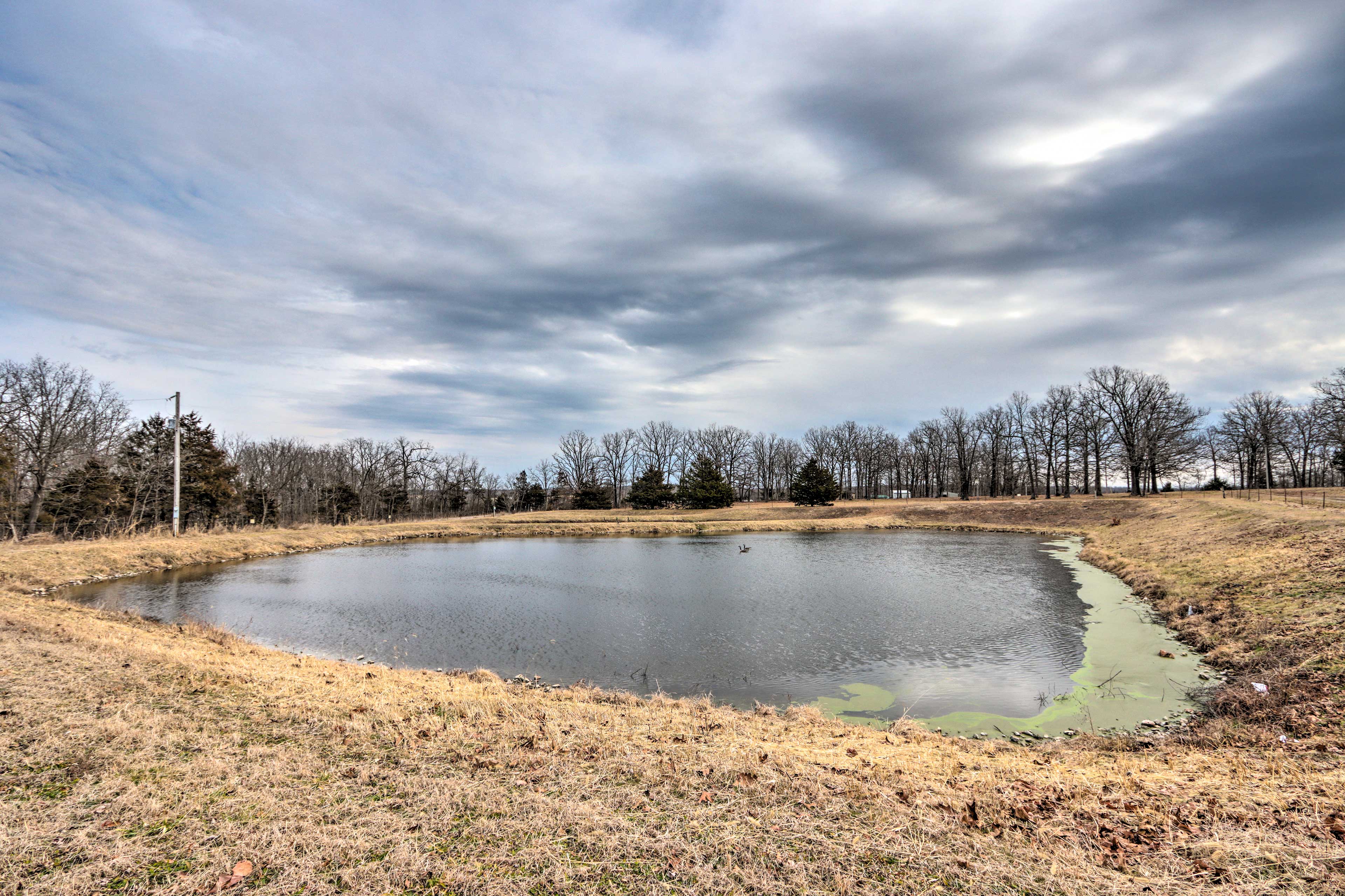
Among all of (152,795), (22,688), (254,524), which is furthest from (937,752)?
(254,524)

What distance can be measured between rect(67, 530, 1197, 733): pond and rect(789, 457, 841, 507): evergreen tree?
31.8m

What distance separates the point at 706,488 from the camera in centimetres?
6700

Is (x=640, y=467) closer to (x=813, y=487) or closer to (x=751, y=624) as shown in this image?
(x=813, y=487)

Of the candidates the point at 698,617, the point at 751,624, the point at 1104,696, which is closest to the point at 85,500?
the point at 698,617

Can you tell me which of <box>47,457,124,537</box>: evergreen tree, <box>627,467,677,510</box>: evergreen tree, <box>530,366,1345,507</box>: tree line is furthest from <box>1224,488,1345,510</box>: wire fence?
<box>47,457,124,537</box>: evergreen tree

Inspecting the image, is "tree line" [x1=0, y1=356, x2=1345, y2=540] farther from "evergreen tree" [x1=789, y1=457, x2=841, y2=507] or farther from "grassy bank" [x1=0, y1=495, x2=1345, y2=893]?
"grassy bank" [x1=0, y1=495, x2=1345, y2=893]

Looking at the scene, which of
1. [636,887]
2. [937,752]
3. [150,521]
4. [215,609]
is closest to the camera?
[636,887]

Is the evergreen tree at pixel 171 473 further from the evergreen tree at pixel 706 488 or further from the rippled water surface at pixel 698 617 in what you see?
the evergreen tree at pixel 706 488

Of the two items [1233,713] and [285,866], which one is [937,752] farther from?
[285,866]

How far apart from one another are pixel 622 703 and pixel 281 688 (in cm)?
474

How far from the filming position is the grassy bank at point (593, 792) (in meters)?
3.83

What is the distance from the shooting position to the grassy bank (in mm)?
3834

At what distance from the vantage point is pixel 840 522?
173 feet

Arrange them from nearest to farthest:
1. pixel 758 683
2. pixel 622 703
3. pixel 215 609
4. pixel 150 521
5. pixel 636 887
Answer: pixel 636 887 → pixel 622 703 → pixel 758 683 → pixel 215 609 → pixel 150 521
